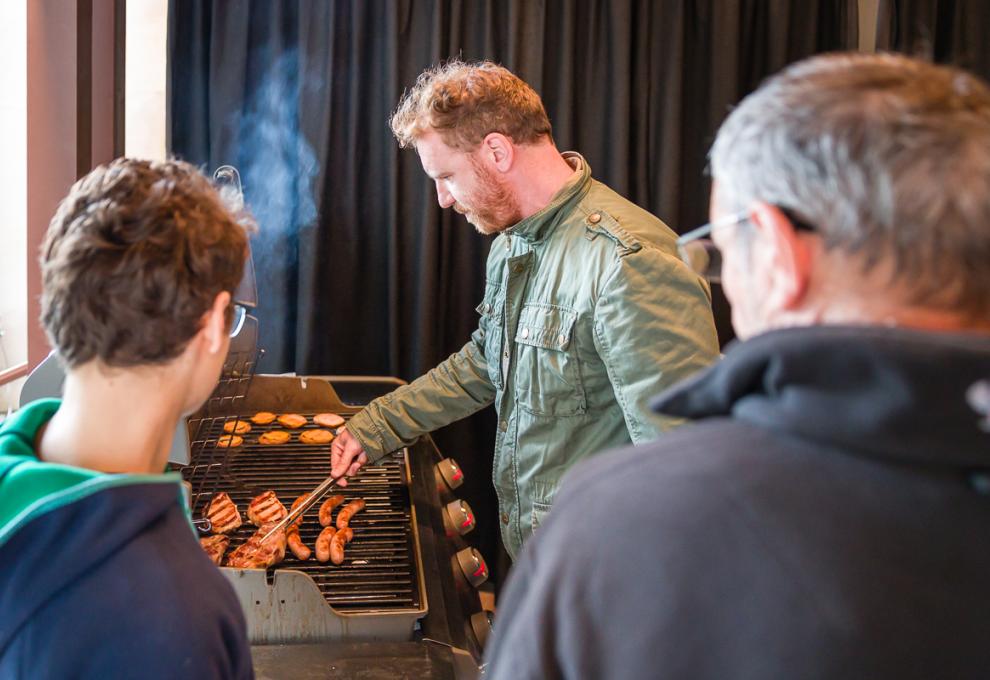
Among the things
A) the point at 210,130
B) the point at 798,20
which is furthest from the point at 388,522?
the point at 798,20

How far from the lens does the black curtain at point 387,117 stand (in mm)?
2949

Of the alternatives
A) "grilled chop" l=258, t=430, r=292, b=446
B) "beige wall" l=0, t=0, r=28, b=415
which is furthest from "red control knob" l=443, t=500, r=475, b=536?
"beige wall" l=0, t=0, r=28, b=415

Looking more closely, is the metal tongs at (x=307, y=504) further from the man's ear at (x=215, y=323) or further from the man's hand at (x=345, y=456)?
the man's ear at (x=215, y=323)

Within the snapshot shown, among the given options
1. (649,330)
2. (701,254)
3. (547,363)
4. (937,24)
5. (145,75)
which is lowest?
(547,363)

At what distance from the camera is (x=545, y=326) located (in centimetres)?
186

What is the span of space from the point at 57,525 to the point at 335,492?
4.06 feet

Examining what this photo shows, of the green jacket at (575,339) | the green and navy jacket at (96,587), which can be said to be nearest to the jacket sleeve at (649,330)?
the green jacket at (575,339)

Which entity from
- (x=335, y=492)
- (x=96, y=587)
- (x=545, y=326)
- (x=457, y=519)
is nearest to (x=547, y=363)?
(x=545, y=326)

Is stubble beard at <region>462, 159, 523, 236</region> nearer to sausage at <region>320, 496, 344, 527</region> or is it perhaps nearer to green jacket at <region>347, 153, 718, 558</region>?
green jacket at <region>347, 153, 718, 558</region>

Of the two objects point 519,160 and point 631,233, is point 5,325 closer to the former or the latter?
point 519,160

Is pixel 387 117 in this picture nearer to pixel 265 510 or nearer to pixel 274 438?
pixel 274 438

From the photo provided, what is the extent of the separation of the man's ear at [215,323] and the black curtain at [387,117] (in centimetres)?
198

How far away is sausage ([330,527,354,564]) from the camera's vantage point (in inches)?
67.6

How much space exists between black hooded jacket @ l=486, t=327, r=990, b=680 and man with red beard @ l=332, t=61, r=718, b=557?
3.23 ft
